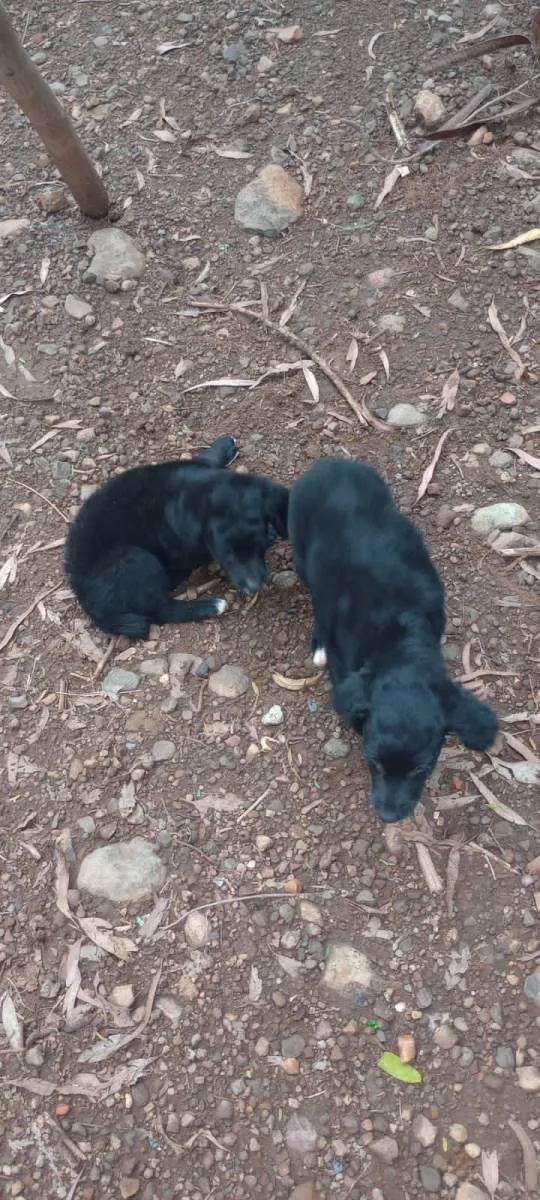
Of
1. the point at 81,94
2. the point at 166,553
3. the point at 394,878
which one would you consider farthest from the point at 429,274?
the point at 394,878

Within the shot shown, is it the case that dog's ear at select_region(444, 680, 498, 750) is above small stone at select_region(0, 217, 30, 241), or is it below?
below

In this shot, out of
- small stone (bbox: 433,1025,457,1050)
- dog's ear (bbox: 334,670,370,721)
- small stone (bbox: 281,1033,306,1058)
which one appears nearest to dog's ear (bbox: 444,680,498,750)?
dog's ear (bbox: 334,670,370,721)

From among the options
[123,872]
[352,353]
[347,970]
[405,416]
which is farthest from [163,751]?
[352,353]

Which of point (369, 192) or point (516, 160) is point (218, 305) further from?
point (516, 160)

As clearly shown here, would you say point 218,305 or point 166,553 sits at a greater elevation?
point 218,305

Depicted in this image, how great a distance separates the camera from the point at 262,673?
14.3 ft

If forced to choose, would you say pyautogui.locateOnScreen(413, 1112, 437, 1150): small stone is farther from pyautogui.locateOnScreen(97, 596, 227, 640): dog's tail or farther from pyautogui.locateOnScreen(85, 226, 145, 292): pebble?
pyautogui.locateOnScreen(85, 226, 145, 292): pebble

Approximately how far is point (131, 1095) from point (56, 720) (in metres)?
1.62

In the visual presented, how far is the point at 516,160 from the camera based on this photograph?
5.70 metres

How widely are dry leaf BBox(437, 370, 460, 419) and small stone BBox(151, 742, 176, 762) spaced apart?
7.34 feet

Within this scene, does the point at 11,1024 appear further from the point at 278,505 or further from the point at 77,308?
the point at 77,308

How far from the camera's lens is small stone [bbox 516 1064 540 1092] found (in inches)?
130

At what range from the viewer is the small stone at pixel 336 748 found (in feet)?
13.3

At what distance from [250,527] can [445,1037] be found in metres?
2.29
